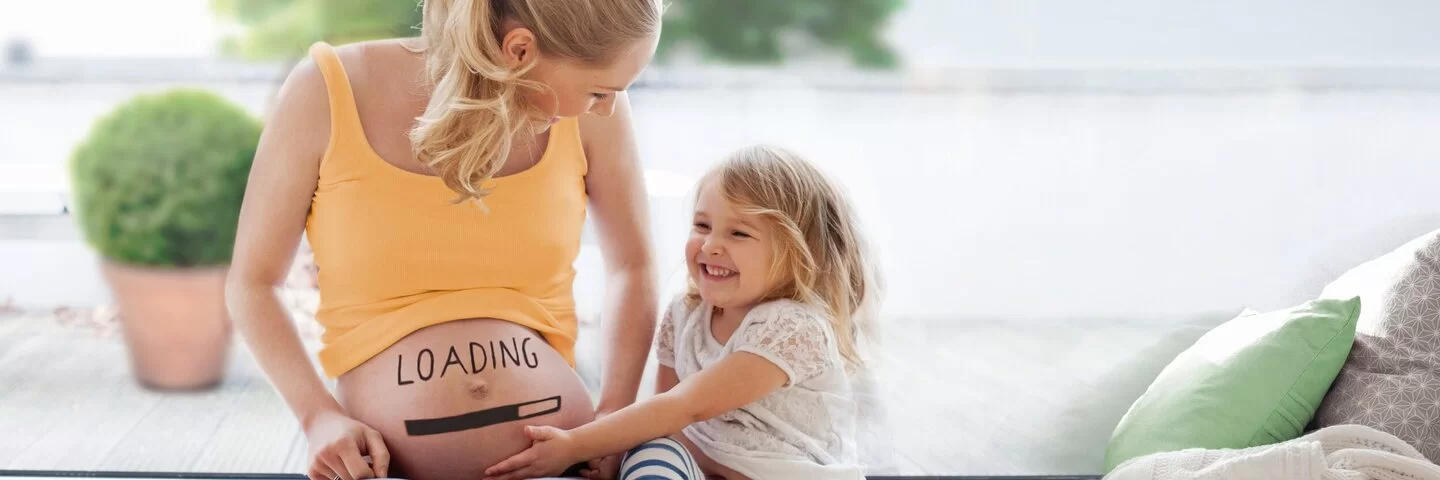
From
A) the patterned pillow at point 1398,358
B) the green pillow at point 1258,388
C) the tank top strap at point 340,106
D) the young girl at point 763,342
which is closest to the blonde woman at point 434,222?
the tank top strap at point 340,106

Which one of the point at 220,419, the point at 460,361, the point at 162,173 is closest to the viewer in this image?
the point at 460,361

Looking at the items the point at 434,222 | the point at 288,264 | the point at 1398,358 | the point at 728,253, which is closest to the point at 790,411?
the point at 728,253

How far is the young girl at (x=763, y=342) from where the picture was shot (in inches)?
58.2

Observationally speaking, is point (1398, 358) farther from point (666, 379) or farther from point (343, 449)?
point (343, 449)

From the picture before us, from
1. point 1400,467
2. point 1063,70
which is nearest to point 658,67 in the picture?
point 1063,70

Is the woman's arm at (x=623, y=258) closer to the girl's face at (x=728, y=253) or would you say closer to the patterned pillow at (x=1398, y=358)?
the girl's face at (x=728, y=253)

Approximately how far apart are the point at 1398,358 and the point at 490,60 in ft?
4.36

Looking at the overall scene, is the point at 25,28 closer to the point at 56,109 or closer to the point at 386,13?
the point at 56,109

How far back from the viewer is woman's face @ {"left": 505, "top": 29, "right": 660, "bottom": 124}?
1.36m

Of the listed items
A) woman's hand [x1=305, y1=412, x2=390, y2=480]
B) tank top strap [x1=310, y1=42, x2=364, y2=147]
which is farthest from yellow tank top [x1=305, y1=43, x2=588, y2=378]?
woman's hand [x1=305, y1=412, x2=390, y2=480]

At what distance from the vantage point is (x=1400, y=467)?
1553 mm

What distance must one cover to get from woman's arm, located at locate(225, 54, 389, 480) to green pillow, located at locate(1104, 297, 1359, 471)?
1106 mm

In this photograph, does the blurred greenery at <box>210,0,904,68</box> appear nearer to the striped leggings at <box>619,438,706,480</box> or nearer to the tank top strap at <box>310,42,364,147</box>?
the tank top strap at <box>310,42,364,147</box>

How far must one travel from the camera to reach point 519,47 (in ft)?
4.41
